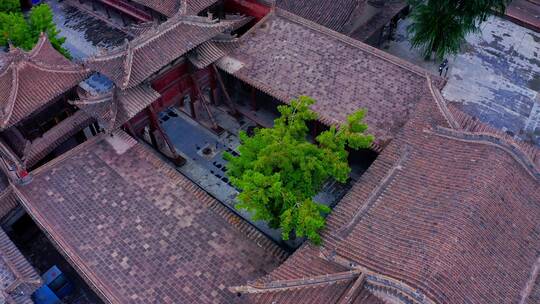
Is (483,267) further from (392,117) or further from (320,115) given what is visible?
(320,115)

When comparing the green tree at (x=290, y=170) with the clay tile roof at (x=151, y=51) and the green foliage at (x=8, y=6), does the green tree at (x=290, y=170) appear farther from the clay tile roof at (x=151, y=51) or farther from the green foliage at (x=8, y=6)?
the green foliage at (x=8, y=6)

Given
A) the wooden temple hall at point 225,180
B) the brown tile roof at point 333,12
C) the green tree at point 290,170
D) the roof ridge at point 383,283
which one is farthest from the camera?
the brown tile roof at point 333,12

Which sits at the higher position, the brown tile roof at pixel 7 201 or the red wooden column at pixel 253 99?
the red wooden column at pixel 253 99

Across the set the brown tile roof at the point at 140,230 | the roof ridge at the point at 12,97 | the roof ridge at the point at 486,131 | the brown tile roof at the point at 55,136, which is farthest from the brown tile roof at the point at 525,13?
the roof ridge at the point at 12,97

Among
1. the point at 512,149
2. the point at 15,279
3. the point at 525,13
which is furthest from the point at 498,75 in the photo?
the point at 15,279

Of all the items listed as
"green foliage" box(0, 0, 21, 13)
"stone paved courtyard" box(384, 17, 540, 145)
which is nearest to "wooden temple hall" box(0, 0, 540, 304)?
"stone paved courtyard" box(384, 17, 540, 145)

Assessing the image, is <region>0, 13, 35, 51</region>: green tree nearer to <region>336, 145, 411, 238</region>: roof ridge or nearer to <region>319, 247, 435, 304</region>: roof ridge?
<region>336, 145, 411, 238</region>: roof ridge

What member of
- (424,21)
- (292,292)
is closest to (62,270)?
(292,292)

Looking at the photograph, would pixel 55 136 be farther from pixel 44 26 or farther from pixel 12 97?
pixel 44 26
